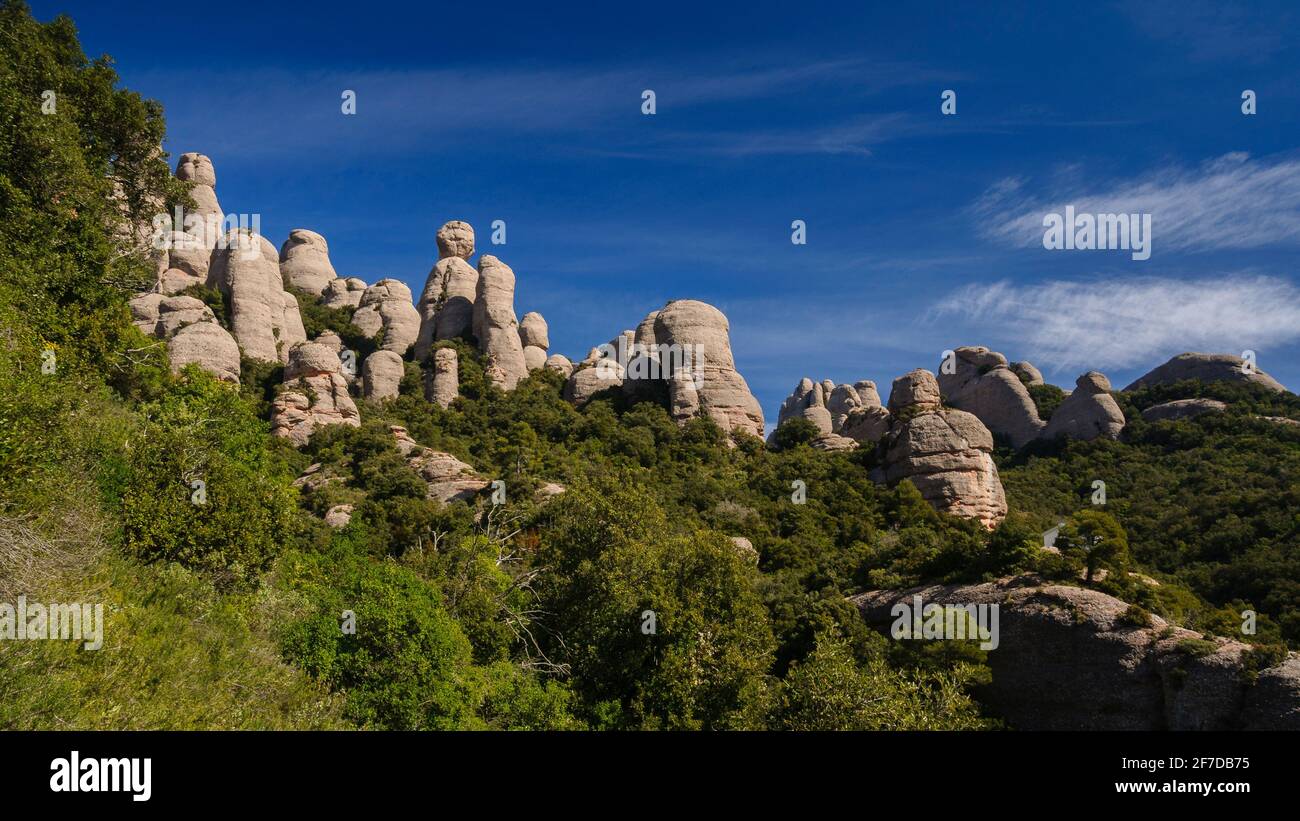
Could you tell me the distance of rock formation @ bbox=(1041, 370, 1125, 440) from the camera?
2114 inches

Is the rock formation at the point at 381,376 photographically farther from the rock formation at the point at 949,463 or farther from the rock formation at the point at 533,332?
the rock formation at the point at 949,463

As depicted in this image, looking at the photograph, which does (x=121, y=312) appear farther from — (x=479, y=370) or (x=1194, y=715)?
(x=479, y=370)

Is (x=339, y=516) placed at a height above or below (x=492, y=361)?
below

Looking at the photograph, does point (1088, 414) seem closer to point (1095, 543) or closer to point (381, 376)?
point (1095, 543)

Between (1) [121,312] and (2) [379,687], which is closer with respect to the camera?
(2) [379,687]

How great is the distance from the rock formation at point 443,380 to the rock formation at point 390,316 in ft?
22.0

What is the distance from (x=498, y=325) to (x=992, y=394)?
41289mm

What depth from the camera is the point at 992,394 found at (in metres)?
62.7

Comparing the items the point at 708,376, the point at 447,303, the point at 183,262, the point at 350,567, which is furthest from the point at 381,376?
the point at 350,567

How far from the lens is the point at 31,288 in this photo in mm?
16969

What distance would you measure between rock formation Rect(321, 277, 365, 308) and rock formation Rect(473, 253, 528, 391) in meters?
13.1

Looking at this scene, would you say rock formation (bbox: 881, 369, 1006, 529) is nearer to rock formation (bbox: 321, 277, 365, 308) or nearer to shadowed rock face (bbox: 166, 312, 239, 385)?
shadowed rock face (bbox: 166, 312, 239, 385)
